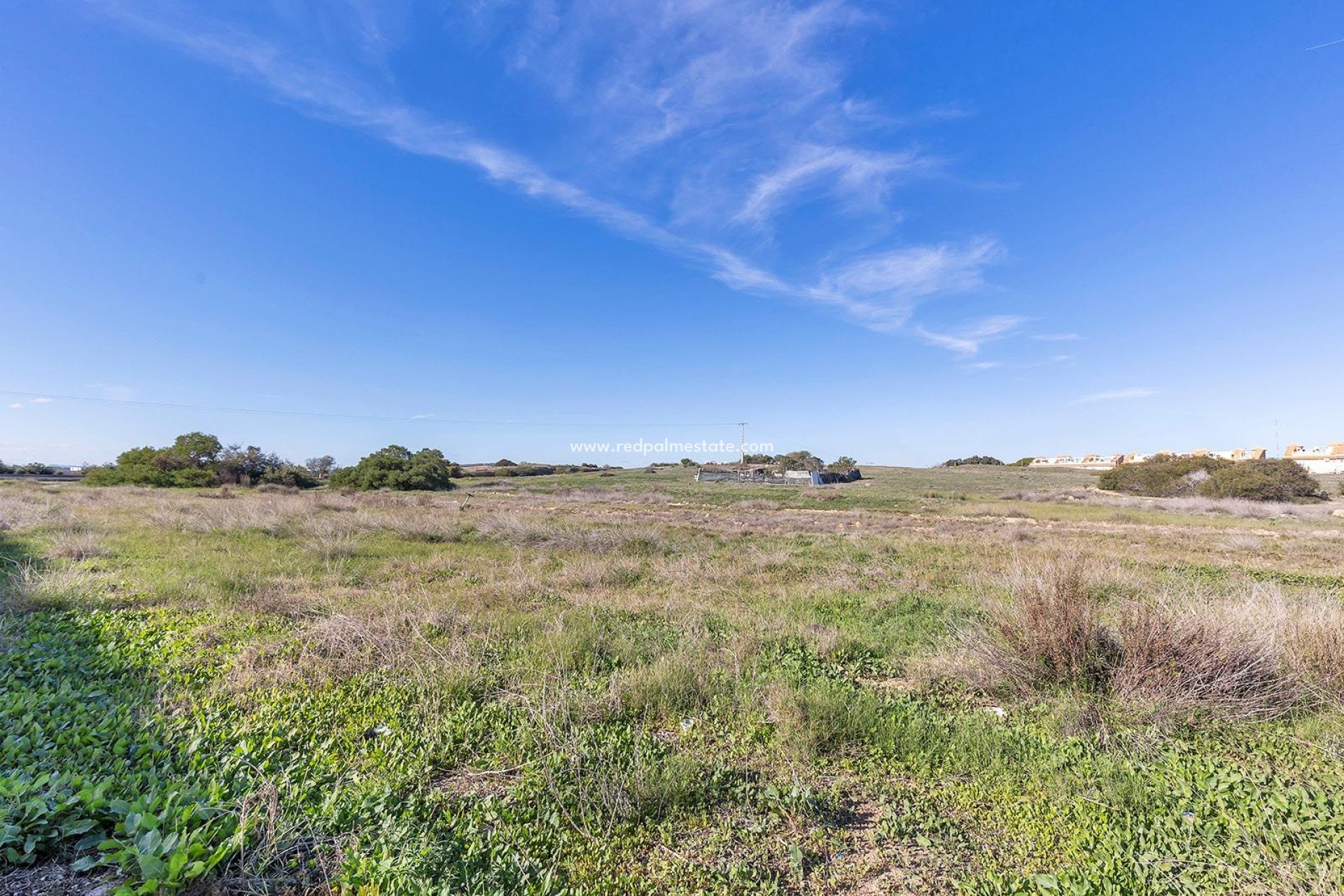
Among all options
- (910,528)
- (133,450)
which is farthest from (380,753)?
(133,450)

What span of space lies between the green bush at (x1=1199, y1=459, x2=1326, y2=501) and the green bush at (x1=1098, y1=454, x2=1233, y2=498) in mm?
1616

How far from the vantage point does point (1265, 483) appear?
33.7 m

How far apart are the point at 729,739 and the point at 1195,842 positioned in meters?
2.65

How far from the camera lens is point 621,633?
240 inches

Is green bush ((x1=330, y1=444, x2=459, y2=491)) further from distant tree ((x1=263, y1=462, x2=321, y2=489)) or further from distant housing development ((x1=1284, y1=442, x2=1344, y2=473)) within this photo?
distant housing development ((x1=1284, y1=442, x2=1344, y2=473))

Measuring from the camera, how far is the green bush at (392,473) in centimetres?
Answer: 3694

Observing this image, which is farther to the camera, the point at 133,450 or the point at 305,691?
the point at 133,450

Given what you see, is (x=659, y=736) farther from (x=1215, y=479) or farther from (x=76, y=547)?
(x=1215, y=479)

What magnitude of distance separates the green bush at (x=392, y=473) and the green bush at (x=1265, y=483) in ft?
191

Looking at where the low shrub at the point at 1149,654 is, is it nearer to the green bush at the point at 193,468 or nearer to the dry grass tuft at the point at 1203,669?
the dry grass tuft at the point at 1203,669

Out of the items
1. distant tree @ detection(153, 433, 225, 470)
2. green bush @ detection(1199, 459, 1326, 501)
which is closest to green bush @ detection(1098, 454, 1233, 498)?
green bush @ detection(1199, 459, 1326, 501)

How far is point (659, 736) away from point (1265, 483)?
50.2 meters

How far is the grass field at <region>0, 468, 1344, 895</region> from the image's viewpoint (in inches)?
96.9

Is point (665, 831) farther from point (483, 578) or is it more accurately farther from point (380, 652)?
point (483, 578)
